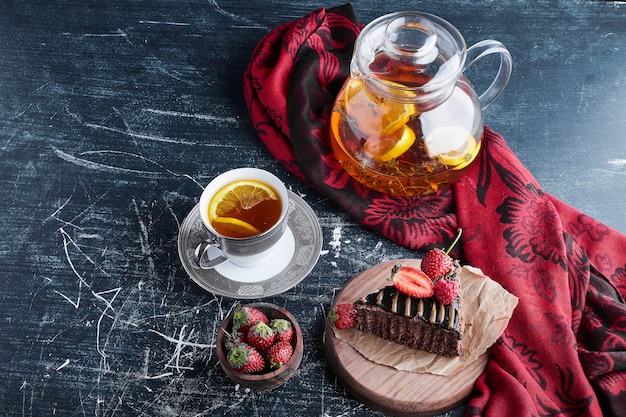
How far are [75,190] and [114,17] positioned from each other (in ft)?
1.54

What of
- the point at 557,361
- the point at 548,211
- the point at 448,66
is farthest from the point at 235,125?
the point at 557,361

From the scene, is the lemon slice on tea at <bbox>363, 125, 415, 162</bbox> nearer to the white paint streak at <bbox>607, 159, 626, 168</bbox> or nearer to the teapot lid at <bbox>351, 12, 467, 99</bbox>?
the teapot lid at <bbox>351, 12, 467, 99</bbox>

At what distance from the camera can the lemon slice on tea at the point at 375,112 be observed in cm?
120

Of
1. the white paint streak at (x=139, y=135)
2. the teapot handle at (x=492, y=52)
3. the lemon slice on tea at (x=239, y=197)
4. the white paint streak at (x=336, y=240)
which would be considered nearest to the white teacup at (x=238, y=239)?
the lemon slice on tea at (x=239, y=197)

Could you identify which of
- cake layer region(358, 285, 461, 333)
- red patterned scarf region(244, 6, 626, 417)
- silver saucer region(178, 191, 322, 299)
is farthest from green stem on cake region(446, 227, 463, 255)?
silver saucer region(178, 191, 322, 299)

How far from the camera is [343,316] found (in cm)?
111

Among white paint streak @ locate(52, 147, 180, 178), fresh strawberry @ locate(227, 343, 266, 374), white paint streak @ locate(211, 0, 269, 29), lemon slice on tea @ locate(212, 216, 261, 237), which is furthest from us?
white paint streak @ locate(211, 0, 269, 29)

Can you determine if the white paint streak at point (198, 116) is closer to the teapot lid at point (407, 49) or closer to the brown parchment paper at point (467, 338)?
the teapot lid at point (407, 49)

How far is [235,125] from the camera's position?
1.40 metres

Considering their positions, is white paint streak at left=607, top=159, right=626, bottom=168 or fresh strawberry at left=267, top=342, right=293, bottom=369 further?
white paint streak at left=607, top=159, right=626, bottom=168

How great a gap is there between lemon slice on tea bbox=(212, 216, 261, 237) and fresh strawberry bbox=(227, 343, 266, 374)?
0.19m

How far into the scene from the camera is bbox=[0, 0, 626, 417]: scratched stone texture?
1.11 meters

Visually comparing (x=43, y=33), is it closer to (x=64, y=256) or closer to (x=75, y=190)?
(x=75, y=190)

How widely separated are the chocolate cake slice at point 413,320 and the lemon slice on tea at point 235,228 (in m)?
0.21
